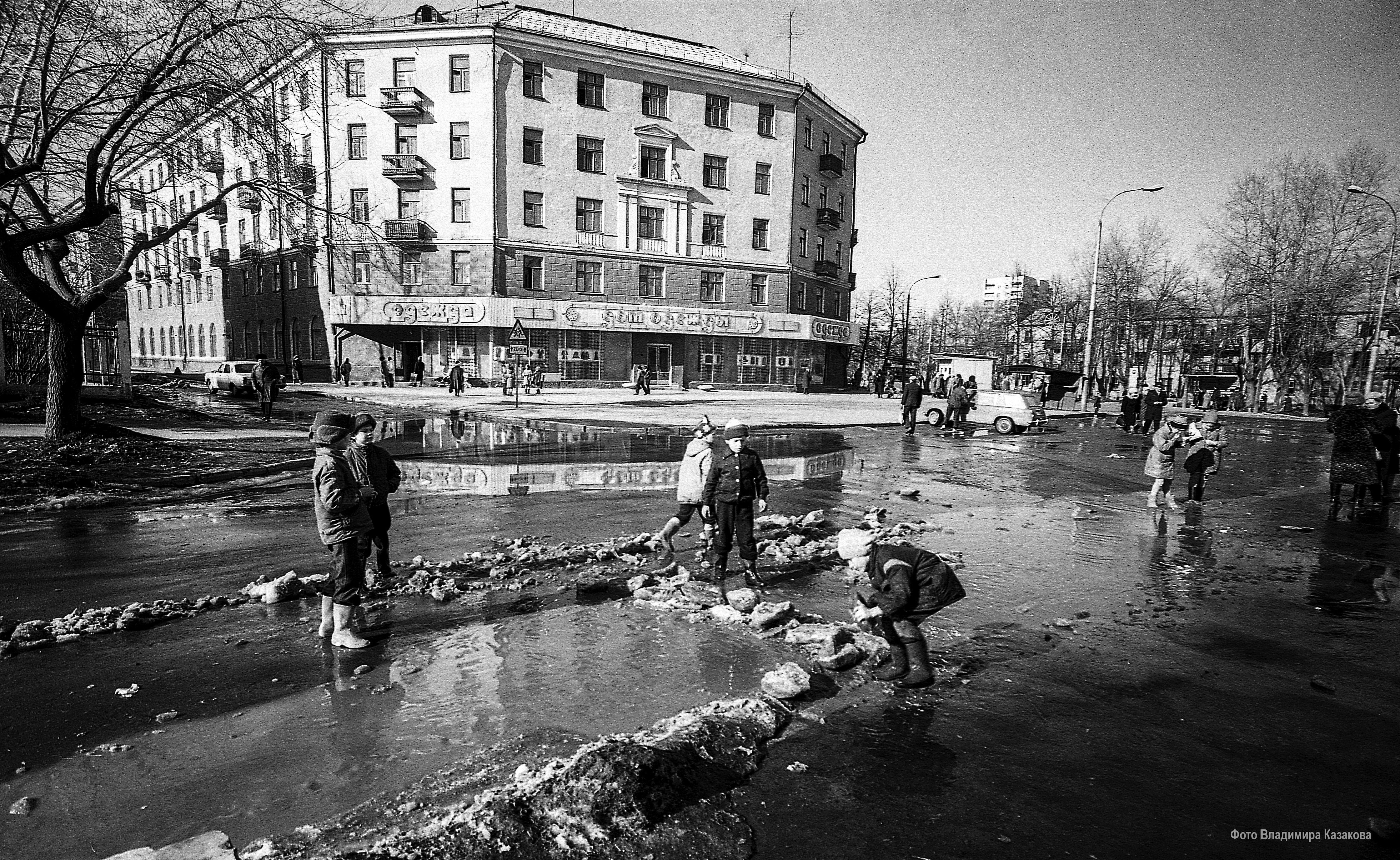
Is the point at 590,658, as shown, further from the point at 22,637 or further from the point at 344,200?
the point at 344,200

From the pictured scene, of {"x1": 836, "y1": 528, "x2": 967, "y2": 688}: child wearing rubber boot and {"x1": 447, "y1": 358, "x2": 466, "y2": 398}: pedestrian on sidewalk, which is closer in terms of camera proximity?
{"x1": 836, "y1": 528, "x2": 967, "y2": 688}: child wearing rubber boot

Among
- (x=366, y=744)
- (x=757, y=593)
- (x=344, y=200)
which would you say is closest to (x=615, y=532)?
(x=757, y=593)

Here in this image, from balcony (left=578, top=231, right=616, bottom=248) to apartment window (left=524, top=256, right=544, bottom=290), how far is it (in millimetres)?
2621

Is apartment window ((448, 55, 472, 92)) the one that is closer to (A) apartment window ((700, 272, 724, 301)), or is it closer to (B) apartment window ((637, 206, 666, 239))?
(B) apartment window ((637, 206, 666, 239))

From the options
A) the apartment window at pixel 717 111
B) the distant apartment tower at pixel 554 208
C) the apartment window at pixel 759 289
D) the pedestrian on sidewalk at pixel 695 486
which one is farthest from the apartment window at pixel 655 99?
the pedestrian on sidewalk at pixel 695 486

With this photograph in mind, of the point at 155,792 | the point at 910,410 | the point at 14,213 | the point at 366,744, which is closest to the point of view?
the point at 155,792

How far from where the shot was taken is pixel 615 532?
901 cm

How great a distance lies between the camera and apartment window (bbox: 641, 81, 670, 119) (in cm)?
4262

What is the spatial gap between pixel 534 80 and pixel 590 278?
1171 centimetres

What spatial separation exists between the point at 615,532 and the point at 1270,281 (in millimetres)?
49697

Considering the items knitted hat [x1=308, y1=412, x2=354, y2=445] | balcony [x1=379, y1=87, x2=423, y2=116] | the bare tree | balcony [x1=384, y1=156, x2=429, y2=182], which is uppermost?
balcony [x1=379, y1=87, x2=423, y2=116]

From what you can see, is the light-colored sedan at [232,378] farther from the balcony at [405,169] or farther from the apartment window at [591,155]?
the apartment window at [591,155]

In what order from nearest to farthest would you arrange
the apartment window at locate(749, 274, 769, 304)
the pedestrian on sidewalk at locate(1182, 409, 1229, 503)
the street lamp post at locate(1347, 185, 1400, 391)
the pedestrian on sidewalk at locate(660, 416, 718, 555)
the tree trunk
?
1. the pedestrian on sidewalk at locate(660, 416, 718, 555)
2. the pedestrian on sidewalk at locate(1182, 409, 1229, 503)
3. the tree trunk
4. the street lamp post at locate(1347, 185, 1400, 391)
5. the apartment window at locate(749, 274, 769, 304)

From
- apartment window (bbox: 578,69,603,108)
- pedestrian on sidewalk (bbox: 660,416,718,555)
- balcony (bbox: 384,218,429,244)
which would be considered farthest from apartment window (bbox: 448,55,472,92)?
pedestrian on sidewalk (bbox: 660,416,718,555)
